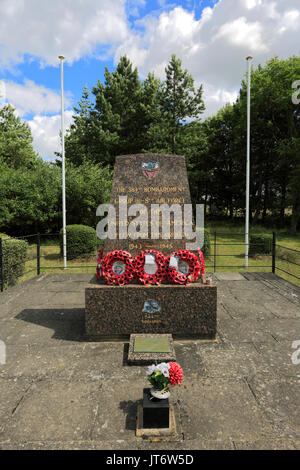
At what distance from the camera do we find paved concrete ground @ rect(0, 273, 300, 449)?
255cm

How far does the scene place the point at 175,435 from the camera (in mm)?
2553

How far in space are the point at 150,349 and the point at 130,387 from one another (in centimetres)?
77

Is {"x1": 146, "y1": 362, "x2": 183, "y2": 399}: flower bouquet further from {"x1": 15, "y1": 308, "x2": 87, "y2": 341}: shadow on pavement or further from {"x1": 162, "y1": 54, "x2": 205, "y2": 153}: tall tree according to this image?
{"x1": 162, "y1": 54, "x2": 205, "y2": 153}: tall tree

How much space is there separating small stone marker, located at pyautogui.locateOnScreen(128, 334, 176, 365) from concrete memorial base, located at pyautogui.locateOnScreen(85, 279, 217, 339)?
228 millimetres

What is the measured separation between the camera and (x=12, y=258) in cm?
777

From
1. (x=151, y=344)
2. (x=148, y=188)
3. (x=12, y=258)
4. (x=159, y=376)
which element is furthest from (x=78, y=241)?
(x=159, y=376)

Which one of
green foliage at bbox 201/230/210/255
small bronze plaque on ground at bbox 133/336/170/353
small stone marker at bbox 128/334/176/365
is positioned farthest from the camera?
green foliage at bbox 201/230/210/255

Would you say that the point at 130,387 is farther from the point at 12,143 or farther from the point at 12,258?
the point at 12,143

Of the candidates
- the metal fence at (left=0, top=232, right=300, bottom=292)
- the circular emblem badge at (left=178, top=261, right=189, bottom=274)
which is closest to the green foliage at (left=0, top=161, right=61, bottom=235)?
the metal fence at (left=0, top=232, right=300, bottom=292)

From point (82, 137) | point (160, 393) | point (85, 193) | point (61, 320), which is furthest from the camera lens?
point (82, 137)

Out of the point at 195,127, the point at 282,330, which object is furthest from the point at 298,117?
the point at 282,330
